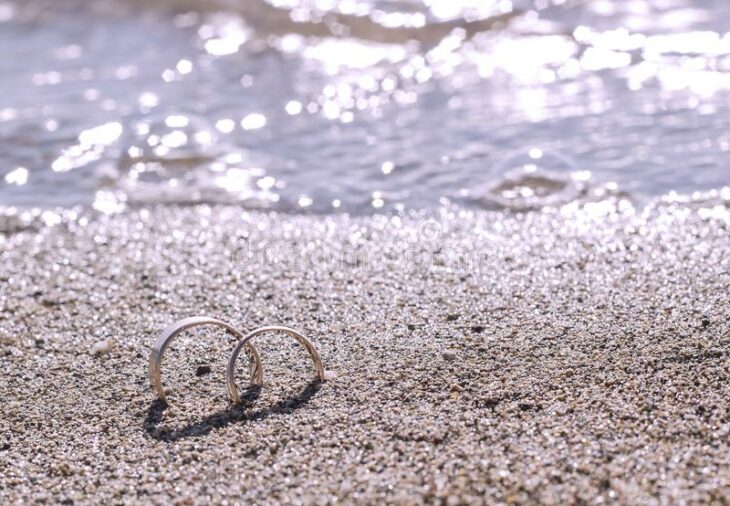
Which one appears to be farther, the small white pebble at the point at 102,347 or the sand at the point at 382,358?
the small white pebble at the point at 102,347

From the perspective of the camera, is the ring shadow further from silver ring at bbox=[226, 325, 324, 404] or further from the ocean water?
the ocean water

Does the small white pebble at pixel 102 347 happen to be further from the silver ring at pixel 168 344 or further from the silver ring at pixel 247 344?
the silver ring at pixel 247 344

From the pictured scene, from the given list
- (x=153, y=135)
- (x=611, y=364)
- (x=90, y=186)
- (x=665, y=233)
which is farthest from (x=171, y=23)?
(x=611, y=364)

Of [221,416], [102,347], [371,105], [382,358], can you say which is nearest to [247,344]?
[221,416]

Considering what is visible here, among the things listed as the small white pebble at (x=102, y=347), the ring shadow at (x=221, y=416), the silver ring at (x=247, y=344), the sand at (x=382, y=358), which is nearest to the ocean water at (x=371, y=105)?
the sand at (x=382, y=358)

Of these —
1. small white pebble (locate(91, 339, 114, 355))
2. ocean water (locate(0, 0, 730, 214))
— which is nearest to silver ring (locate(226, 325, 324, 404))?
small white pebble (locate(91, 339, 114, 355))

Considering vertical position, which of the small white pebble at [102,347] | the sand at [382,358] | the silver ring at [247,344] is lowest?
the sand at [382,358]
